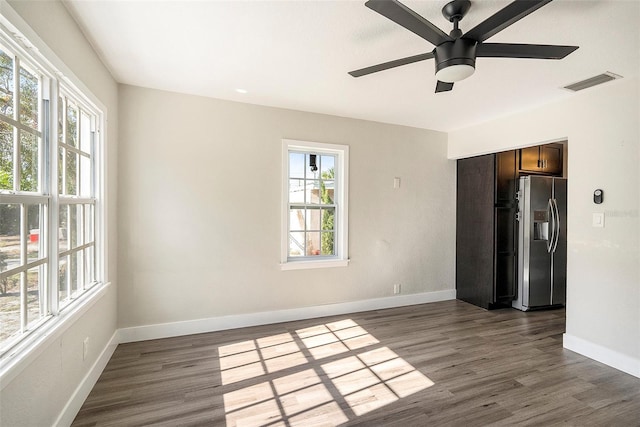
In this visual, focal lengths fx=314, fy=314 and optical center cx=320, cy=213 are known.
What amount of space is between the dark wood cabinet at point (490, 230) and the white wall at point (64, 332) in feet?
14.6

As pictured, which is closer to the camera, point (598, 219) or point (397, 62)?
point (397, 62)

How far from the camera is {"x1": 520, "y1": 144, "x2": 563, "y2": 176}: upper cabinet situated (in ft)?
14.5

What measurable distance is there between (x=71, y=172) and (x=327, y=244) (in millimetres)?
2781

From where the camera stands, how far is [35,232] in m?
1.68

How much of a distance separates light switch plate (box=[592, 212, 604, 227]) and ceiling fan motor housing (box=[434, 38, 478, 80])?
2.25 m

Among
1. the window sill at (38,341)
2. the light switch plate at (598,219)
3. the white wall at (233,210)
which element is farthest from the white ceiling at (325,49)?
the window sill at (38,341)

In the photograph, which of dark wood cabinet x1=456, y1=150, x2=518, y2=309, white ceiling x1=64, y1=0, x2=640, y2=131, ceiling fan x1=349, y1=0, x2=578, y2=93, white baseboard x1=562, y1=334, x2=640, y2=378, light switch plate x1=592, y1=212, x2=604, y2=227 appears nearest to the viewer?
ceiling fan x1=349, y1=0, x2=578, y2=93

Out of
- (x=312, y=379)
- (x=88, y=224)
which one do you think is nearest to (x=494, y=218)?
(x=312, y=379)

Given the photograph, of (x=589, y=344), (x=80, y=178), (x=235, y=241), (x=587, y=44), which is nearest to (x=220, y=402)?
(x=235, y=241)

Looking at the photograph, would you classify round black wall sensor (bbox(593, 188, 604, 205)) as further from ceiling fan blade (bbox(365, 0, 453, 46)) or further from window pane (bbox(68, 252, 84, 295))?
window pane (bbox(68, 252, 84, 295))

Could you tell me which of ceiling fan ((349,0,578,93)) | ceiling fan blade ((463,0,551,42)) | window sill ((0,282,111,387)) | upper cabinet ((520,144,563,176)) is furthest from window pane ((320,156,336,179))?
window sill ((0,282,111,387))

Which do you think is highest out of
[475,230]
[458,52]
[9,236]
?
[458,52]

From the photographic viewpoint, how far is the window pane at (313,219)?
4.04 metres

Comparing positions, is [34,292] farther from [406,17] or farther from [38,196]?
[406,17]
